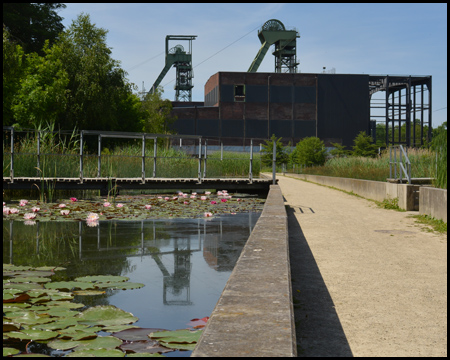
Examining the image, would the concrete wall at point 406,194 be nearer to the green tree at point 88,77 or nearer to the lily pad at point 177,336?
the lily pad at point 177,336

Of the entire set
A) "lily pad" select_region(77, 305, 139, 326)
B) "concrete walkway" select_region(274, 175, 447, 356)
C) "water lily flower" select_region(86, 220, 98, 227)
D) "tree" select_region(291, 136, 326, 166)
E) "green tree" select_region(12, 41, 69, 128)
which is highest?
"green tree" select_region(12, 41, 69, 128)

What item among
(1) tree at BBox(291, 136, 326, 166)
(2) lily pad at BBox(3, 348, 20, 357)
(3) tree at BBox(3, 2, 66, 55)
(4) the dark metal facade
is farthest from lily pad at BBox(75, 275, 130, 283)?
(4) the dark metal facade

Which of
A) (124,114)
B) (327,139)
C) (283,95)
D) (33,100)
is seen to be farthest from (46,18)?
(327,139)

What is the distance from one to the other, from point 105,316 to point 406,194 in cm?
989

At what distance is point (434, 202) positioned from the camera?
9.35m

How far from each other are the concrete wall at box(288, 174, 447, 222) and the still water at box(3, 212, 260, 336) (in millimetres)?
3457

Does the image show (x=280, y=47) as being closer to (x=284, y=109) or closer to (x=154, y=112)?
(x=284, y=109)

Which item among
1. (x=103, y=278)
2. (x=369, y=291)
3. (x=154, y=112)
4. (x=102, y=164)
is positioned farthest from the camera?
(x=154, y=112)

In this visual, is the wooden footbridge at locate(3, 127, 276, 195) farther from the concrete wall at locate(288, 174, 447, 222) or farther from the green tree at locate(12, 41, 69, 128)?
the green tree at locate(12, 41, 69, 128)

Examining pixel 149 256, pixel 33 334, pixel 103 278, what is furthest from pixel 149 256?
pixel 33 334

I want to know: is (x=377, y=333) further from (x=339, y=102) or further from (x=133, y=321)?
(x=339, y=102)

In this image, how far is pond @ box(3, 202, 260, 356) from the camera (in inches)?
138

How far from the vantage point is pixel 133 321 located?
302cm

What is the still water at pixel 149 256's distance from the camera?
11.6ft
